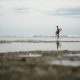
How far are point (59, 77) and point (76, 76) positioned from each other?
2.28 feet

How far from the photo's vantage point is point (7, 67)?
11.3m

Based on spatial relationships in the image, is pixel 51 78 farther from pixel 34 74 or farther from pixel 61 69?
pixel 61 69

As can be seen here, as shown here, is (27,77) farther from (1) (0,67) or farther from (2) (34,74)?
(1) (0,67)

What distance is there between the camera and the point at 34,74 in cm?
983

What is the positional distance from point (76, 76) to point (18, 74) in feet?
7.58

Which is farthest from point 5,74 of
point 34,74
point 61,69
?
point 61,69

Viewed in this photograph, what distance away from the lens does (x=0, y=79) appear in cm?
901

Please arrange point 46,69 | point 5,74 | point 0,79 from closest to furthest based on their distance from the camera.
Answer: point 0,79 → point 5,74 → point 46,69

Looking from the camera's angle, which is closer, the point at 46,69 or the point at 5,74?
the point at 5,74

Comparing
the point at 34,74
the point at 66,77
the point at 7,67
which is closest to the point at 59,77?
the point at 66,77

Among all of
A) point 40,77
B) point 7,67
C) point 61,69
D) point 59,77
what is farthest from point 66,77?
point 7,67

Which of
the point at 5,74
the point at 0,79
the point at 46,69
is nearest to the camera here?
the point at 0,79

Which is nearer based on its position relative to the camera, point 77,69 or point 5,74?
point 5,74

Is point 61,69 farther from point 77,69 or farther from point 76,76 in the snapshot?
point 76,76
